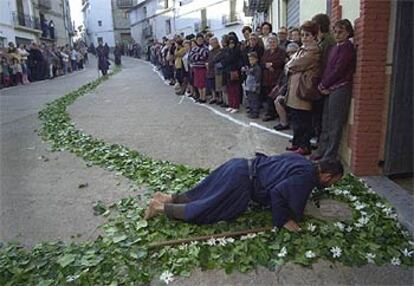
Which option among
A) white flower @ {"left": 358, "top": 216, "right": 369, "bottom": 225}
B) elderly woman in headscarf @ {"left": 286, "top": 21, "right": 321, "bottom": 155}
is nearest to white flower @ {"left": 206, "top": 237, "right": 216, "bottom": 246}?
white flower @ {"left": 358, "top": 216, "right": 369, "bottom": 225}

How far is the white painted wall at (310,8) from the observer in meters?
7.64

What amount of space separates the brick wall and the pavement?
4.91 feet

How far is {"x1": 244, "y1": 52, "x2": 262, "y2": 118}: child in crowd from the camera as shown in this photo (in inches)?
314

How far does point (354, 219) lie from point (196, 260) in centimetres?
154

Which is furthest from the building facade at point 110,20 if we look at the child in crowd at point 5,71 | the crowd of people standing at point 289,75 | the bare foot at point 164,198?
the bare foot at point 164,198

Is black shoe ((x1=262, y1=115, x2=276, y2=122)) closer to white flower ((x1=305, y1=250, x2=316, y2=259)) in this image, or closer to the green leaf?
white flower ((x1=305, y1=250, x2=316, y2=259))

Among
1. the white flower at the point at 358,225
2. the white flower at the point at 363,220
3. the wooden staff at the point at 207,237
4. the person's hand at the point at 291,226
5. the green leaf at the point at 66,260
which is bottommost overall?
the green leaf at the point at 66,260

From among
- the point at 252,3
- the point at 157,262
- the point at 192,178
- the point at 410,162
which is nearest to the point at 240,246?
the point at 157,262

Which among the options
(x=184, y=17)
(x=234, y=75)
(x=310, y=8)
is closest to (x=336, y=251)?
(x=234, y=75)

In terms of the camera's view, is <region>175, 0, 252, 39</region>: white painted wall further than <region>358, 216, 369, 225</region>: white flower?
Yes

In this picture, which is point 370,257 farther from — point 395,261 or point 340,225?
point 340,225

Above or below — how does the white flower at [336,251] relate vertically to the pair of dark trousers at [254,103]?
below

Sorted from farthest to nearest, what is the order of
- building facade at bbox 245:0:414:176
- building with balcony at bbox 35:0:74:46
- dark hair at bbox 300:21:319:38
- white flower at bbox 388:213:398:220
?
building with balcony at bbox 35:0:74:46, dark hair at bbox 300:21:319:38, building facade at bbox 245:0:414:176, white flower at bbox 388:213:398:220

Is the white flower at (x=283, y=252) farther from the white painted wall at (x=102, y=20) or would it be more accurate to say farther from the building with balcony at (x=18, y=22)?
the white painted wall at (x=102, y=20)
